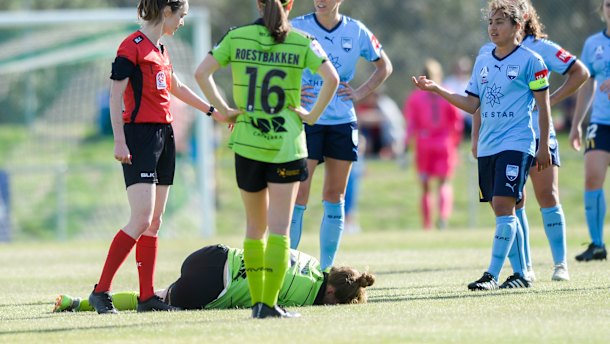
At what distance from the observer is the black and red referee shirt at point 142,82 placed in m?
7.61

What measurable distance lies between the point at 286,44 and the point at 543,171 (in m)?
3.33

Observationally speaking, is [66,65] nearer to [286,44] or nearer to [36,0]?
[36,0]

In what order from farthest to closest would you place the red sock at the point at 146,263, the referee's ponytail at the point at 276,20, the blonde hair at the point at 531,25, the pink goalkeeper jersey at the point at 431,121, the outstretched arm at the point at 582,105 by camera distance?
the pink goalkeeper jersey at the point at 431,121 < the outstretched arm at the point at 582,105 < the blonde hair at the point at 531,25 < the red sock at the point at 146,263 < the referee's ponytail at the point at 276,20

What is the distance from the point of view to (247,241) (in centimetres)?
683

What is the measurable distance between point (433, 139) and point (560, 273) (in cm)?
903

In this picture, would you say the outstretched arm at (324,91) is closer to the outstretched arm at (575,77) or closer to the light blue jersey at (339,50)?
the light blue jersey at (339,50)

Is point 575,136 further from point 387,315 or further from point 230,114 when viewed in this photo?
point 230,114

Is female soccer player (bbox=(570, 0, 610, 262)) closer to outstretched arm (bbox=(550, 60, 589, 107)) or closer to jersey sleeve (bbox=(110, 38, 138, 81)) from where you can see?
outstretched arm (bbox=(550, 60, 589, 107))

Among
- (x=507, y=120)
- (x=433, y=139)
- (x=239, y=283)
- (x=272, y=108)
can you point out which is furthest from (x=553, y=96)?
(x=433, y=139)

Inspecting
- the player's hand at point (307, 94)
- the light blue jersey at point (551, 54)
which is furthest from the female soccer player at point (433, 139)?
the player's hand at point (307, 94)

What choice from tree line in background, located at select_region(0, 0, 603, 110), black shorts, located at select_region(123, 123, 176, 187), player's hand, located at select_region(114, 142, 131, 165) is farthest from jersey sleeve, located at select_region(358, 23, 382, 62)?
tree line in background, located at select_region(0, 0, 603, 110)

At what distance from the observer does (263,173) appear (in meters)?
6.71

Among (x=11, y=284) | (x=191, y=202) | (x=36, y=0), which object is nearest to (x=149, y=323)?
(x=11, y=284)

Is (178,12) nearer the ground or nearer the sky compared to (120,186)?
nearer the sky
